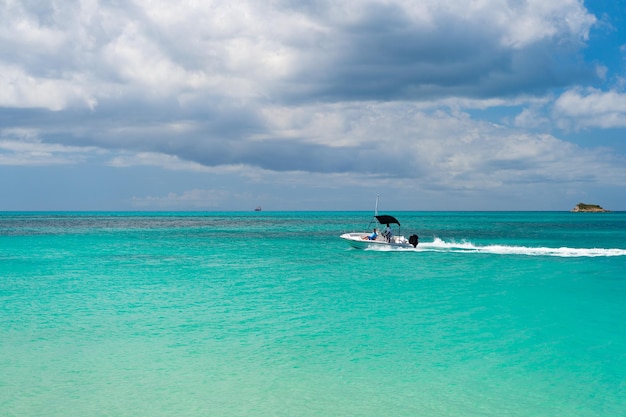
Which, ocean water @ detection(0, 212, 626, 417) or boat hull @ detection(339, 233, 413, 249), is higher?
boat hull @ detection(339, 233, 413, 249)

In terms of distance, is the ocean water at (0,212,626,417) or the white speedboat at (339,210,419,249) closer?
the ocean water at (0,212,626,417)

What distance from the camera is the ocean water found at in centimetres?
1323

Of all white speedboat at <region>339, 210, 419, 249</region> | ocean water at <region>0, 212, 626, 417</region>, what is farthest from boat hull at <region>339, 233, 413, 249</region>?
ocean water at <region>0, 212, 626, 417</region>

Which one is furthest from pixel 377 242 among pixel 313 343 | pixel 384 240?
pixel 313 343

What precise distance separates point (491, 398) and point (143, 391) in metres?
8.64

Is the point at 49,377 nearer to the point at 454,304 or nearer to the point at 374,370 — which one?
the point at 374,370

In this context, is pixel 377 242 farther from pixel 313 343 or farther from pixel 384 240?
pixel 313 343

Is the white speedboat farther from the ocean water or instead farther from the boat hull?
the ocean water

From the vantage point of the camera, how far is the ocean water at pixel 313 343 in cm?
1323

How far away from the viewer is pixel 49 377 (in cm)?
1476

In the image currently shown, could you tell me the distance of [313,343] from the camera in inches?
725

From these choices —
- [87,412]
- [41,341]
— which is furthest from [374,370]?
[41,341]

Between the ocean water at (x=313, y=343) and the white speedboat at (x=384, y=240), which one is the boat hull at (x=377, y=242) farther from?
the ocean water at (x=313, y=343)

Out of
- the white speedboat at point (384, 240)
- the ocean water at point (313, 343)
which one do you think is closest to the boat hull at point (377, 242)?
the white speedboat at point (384, 240)
